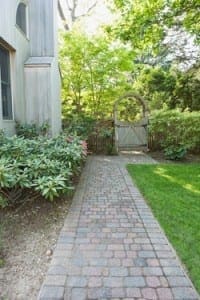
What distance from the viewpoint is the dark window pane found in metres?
7.59

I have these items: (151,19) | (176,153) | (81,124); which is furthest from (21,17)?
(176,153)

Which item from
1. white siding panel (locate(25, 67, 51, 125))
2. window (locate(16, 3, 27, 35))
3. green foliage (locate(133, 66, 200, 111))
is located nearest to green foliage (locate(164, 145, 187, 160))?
white siding panel (locate(25, 67, 51, 125))

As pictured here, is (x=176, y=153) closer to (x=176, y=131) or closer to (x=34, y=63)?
(x=176, y=131)

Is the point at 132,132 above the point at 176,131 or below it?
below

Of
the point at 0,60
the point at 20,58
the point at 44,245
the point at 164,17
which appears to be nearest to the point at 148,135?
the point at 164,17

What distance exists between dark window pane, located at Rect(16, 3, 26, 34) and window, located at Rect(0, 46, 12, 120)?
1237 mm

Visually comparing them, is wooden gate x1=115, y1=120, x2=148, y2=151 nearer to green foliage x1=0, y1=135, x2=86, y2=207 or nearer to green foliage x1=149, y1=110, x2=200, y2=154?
green foliage x1=149, y1=110, x2=200, y2=154

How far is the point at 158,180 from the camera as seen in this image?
6586 mm

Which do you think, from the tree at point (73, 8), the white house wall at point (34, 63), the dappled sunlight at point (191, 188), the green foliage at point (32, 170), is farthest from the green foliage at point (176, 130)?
the tree at point (73, 8)

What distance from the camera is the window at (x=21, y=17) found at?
759 centimetres

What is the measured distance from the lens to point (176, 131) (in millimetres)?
10633

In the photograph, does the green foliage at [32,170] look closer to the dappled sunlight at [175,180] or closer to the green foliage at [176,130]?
the dappled sunlight at [175,180]

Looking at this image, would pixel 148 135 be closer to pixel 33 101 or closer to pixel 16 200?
pixel 33 101

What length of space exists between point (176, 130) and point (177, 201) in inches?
237
